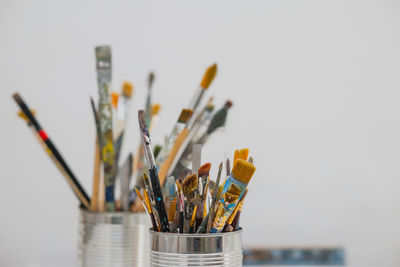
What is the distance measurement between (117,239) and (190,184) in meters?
0.15

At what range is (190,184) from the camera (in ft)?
1.13

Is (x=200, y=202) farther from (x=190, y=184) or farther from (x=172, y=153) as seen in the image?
(x=172, y=153)

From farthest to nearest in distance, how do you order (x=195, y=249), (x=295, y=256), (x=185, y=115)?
(x=295, y=256) → (x=185, y=115) → (x=195, y=249)

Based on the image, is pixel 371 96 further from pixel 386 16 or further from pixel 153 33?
pixel 153 33

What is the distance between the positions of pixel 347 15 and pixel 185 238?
2.47ft

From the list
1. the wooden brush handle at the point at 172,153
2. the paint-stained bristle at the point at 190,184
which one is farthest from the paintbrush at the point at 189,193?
the wooden brush handle at the point at 172,153

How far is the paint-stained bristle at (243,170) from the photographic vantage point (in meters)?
0.33

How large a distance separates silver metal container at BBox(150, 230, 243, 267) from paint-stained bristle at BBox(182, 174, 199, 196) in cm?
3

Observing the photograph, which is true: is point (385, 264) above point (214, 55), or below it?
below

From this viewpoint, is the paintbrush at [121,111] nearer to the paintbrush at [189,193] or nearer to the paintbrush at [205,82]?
the paintbrush at [205,82]

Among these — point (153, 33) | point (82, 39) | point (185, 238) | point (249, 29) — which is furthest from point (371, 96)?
point (185, 238)

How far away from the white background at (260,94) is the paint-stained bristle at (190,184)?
55 cm

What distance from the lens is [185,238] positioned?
13.0 inches

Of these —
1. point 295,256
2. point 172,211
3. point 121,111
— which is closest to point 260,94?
point 295,256
